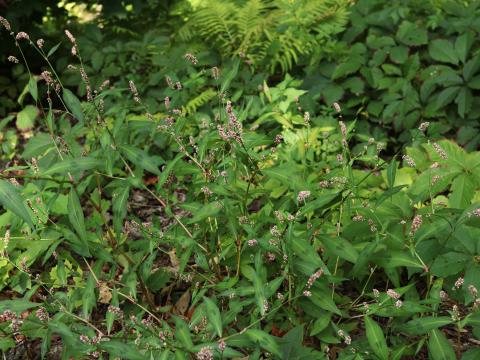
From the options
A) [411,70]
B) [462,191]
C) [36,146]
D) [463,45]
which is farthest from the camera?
[411,70]

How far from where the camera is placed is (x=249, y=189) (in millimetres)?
2729

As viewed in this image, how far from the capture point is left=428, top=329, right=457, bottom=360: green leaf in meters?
2.02

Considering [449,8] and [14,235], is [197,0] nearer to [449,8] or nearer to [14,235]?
[449,8]

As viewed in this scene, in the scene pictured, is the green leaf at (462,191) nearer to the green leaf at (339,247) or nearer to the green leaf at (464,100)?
the green leaf at (339,247)

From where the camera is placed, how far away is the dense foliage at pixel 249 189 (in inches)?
81.2

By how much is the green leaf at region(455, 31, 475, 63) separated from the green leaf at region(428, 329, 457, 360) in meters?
2.39

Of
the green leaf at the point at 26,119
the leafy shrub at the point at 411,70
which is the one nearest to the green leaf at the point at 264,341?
the leafy shrub at the point at 411,70

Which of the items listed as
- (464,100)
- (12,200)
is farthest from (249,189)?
(464,100)

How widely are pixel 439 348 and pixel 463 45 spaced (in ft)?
8.34

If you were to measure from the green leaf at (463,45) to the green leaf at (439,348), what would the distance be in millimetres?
2387

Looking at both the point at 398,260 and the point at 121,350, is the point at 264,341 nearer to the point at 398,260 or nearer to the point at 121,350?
the point at 121,350

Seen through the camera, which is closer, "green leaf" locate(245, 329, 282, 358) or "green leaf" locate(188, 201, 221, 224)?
"green leaf" locate(245, 329, 282, 358)

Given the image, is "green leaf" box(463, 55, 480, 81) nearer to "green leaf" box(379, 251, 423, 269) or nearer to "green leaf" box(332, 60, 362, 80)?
"green leaf" box(332, 60, 362, 80)

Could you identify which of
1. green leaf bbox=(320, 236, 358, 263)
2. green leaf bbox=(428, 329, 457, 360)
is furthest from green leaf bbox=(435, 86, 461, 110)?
green leaf bbox=(428, 329, 457, 360)
